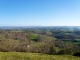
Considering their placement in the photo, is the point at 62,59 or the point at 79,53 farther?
the point at 79,53

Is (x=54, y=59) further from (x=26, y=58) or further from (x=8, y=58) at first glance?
(x=8, y=58)

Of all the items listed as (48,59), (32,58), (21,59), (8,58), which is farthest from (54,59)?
(8,58)

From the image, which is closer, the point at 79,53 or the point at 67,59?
the point at 67,59

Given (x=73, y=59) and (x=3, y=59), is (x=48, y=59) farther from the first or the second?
(x=3, y=59)

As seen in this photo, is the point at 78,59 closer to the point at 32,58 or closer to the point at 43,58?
the point at 43,58

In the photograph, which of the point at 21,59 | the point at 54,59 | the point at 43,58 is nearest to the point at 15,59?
the point at 21,59

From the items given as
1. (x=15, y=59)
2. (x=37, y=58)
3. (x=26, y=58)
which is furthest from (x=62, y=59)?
(x=15, y=59)

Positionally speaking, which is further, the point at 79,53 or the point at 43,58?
the point at 79,53
